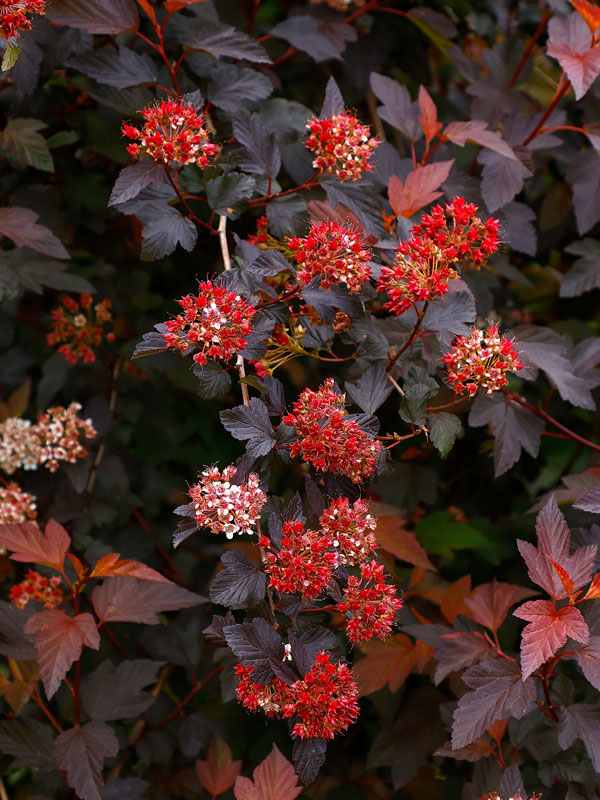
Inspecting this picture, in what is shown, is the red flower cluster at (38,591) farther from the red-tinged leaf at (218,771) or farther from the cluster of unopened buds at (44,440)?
the red-tinged leaf at (218,771)

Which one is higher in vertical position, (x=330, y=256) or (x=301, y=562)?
(x=330, y=256)

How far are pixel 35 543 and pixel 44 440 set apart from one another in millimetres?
438

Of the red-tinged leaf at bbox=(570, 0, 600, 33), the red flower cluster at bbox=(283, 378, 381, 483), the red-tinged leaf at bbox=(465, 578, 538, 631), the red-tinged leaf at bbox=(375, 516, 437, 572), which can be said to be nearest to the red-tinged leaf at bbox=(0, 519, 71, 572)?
the red flower cluster at bbox=(283, 378, 381, 483)

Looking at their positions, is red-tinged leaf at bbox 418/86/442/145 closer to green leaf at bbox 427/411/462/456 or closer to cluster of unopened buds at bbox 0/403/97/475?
green leaf at bbox 427/411/462/456

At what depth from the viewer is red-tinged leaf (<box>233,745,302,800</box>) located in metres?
1.07

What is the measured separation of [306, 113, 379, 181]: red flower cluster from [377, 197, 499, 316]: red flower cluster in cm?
15

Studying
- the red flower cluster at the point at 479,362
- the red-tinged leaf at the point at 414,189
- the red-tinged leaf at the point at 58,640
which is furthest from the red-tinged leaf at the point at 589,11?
the red-tinged leaf at the point at 58,640

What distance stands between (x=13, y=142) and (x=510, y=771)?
1407 millimetres

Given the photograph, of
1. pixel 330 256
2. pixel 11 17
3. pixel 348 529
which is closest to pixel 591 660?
pixel 348 529

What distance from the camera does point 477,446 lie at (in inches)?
76.0

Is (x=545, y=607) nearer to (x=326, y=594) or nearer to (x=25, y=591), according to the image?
(x=326, y=594)

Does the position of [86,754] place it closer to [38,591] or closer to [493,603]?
[38,591]

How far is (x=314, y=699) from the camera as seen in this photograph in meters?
0.89

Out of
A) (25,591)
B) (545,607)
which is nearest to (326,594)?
(545,607)
